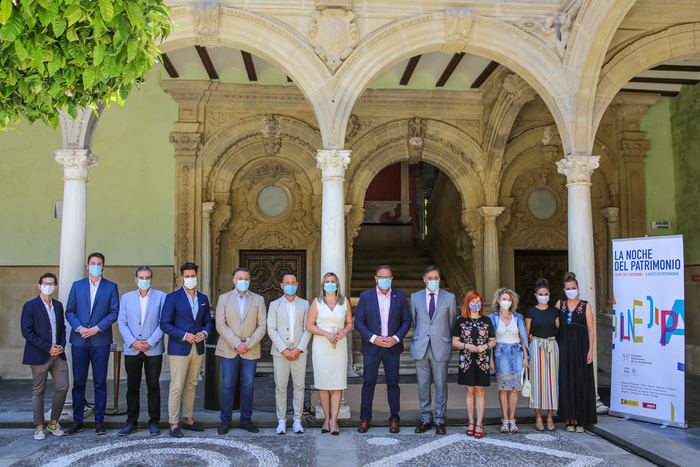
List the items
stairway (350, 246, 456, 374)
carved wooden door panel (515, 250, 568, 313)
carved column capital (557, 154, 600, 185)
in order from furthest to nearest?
stairway (350, 246, 456, 374), carved wooden door panel (515, 250, 568, 313), carved column capital (557, 154, 600, 185)

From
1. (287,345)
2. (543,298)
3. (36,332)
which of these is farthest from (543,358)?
(36,332)

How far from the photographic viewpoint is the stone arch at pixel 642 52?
7.37 metres

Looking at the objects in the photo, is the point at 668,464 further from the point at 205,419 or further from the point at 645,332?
the point at 205,419

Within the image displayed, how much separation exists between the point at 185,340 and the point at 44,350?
4.46 feet

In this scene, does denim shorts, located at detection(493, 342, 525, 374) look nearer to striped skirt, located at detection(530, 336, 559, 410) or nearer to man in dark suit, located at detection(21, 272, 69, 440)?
striped skirt, located at detection(530, 336, 559, 410)

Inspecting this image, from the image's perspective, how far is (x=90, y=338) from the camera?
19.6ft

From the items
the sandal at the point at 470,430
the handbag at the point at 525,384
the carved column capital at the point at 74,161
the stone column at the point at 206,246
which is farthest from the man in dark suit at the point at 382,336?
the stone column at the point at 206,246

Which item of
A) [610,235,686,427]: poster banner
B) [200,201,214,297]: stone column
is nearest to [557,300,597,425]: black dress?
[610,235,686,427]: poster banner

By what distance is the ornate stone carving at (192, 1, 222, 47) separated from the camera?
684cm

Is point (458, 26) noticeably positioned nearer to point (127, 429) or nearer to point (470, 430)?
point (470, 430)

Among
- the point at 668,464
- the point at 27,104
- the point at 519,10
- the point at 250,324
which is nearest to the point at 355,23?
the point at 519,10

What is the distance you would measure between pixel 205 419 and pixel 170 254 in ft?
14.3

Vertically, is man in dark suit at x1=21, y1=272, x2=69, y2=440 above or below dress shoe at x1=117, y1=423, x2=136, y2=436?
above

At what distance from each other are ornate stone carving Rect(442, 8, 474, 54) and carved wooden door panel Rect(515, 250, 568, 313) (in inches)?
212
